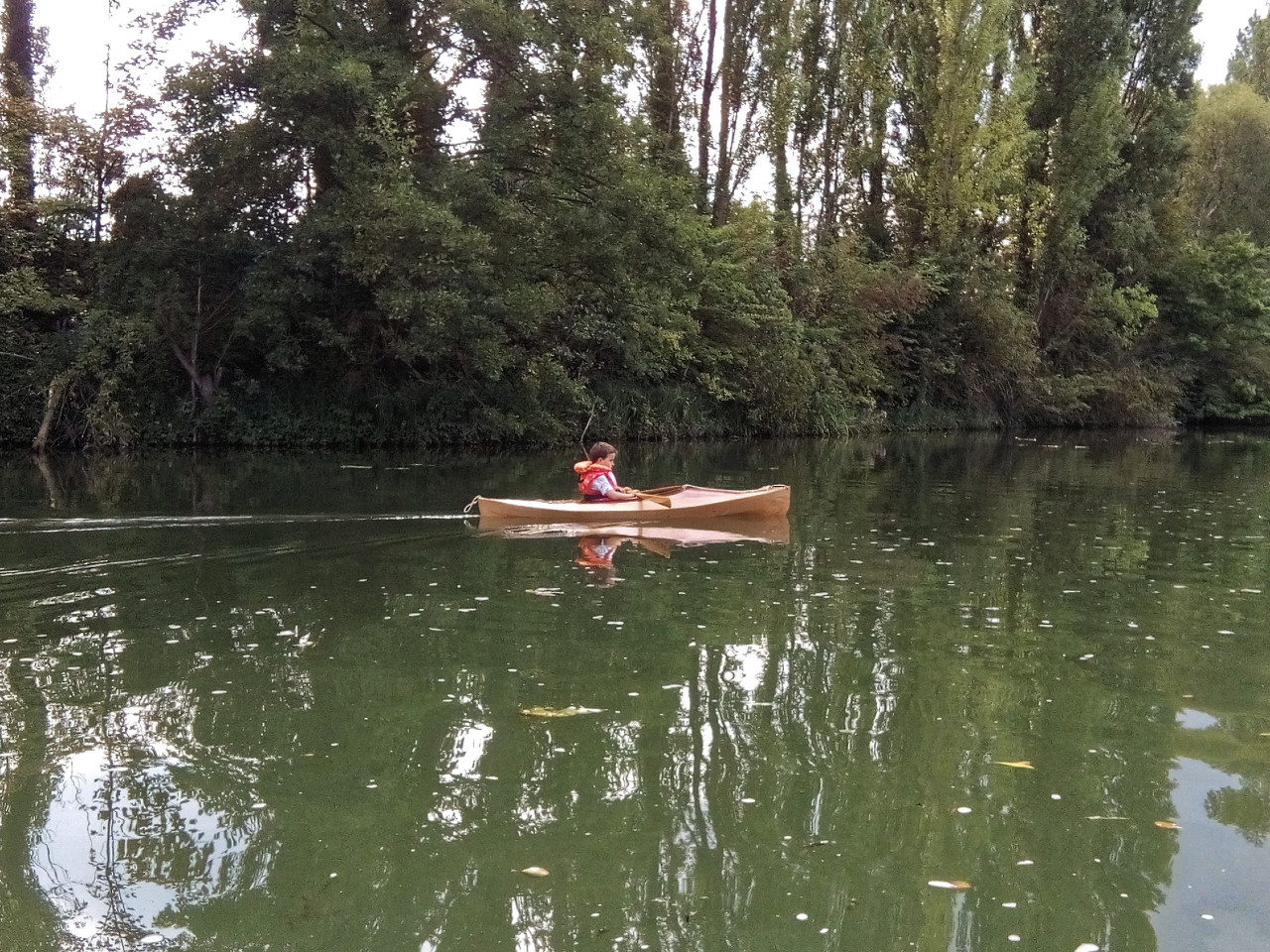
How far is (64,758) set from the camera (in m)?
4.88

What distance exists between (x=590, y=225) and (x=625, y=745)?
16.2m

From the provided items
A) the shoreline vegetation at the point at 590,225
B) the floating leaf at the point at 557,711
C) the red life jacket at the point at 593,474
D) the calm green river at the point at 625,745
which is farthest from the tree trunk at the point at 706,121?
the floating leaf at the point at 557,711

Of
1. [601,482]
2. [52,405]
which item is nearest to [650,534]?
[601,482]

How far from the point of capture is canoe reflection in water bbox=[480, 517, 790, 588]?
1120cm

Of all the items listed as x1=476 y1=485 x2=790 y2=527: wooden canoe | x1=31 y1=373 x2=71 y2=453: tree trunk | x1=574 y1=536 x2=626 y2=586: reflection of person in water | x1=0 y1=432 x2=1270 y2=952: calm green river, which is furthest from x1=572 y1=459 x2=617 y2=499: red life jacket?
x1=31 y1=373 x2=71 y2=453: tree trunk

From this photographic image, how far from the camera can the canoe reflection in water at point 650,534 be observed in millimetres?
11195

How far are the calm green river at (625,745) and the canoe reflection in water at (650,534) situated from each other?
0.39 meters

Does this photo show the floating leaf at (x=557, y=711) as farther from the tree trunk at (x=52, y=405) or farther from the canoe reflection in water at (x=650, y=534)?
the tree trunk at (x=52, y=405)

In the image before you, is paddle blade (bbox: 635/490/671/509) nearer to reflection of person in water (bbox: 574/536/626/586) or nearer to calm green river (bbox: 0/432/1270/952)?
reflection of person in water (bbox: 574/536/626/586)

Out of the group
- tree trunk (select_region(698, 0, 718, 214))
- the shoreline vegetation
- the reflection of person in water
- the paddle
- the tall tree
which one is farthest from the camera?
the tall tree

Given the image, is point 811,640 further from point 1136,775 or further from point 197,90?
point 197,90

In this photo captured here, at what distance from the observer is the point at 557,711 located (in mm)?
5633

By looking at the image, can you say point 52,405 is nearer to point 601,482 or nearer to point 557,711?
point 601,482

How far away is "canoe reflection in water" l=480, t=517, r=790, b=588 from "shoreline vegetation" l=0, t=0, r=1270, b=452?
8134mm
